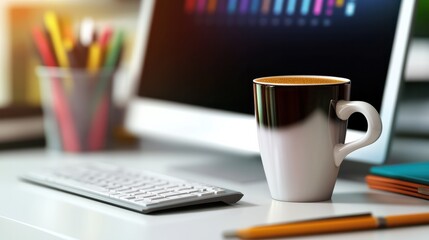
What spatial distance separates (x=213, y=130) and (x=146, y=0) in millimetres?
306

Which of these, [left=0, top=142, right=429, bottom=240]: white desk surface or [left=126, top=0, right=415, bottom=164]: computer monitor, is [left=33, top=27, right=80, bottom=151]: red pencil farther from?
[left=0, top=142, right=429, bottom=240]: white desk surface

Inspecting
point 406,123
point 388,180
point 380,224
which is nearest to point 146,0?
point 406,123

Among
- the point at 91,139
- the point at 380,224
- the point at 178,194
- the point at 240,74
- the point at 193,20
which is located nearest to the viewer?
the point at 380,224

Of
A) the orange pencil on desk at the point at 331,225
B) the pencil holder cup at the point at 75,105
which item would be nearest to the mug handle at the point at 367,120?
the orange pencil on desk at the point at 331,225

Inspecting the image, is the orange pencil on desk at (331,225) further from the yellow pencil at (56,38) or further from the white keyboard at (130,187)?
the yellow pencil at (56,38)

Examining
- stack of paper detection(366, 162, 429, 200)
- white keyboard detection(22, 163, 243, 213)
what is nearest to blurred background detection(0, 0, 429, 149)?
white keyboard detection(22, 163, 243, 213)

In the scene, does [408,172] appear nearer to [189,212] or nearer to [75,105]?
[189,212]

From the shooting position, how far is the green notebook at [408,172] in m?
0.86

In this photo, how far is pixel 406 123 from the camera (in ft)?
3.79

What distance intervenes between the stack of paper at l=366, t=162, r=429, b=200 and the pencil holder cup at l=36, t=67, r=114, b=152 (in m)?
0.53

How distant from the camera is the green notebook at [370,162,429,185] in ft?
2.81

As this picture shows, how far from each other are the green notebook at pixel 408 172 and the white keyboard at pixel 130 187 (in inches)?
6.9

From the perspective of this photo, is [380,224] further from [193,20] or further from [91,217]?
[193,20]

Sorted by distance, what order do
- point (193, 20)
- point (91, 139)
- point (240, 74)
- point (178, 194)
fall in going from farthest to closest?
point (91, 139), point (193, 20), point (240, 74), point (178, 194)
